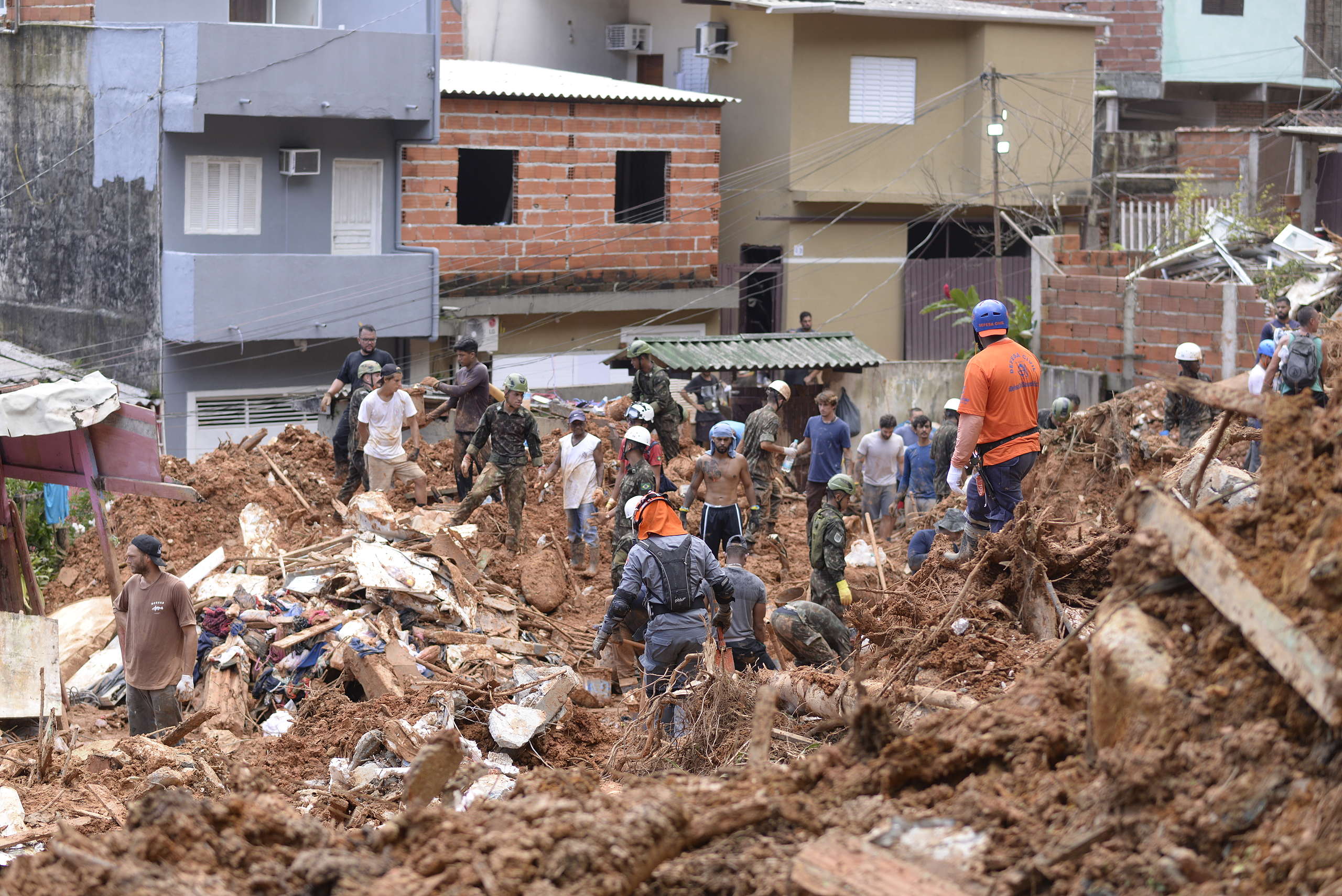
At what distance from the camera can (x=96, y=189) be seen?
20312mm

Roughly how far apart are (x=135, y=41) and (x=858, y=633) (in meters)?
15.2

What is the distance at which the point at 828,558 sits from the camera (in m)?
9.84

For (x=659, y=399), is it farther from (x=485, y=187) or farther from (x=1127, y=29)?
(x=1127, y=29)

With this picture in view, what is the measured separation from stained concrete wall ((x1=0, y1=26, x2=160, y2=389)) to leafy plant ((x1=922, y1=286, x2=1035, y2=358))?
11.4 metres

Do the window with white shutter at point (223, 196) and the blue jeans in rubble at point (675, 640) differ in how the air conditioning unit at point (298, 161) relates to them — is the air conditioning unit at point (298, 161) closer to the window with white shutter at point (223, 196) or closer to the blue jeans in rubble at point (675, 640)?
the window with white shutter at point (223, 196)

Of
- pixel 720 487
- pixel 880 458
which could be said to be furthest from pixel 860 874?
pixel 880 458

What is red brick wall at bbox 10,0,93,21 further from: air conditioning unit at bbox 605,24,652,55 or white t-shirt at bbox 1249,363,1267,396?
white t-shirt at bbox 1249,363,1267,396

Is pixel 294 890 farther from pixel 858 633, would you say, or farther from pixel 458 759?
pixel 858 633

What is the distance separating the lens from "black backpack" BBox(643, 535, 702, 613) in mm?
8234

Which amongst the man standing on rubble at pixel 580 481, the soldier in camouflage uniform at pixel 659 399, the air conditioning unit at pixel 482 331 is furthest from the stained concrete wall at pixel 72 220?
the man standing on rubble at pixel 580 481

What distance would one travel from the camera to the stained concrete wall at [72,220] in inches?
775

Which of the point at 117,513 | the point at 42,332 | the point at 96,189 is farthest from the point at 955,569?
the point at 42,332

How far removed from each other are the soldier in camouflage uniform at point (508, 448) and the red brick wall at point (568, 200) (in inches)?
343

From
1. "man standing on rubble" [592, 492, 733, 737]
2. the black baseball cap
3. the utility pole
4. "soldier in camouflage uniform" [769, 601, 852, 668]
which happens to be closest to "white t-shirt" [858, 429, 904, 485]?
"soldier in camouflage uniform" [769, 601, 852, 668]
